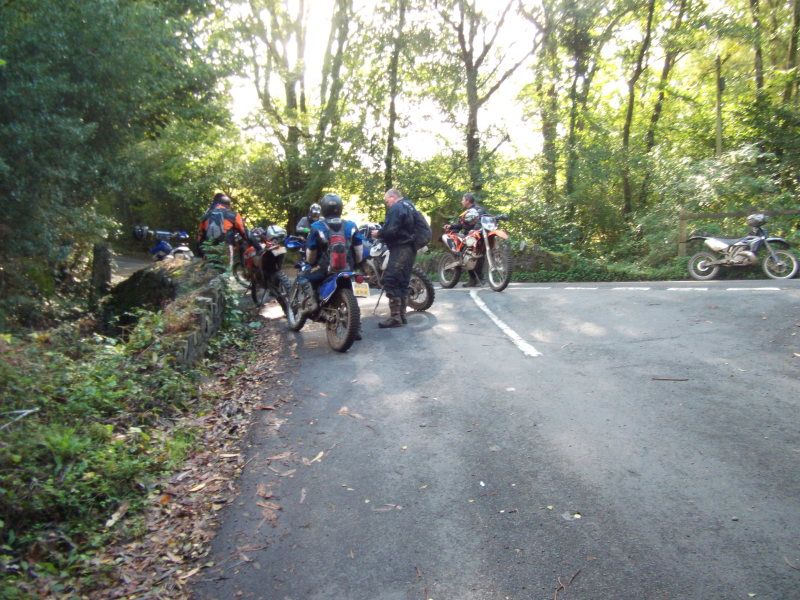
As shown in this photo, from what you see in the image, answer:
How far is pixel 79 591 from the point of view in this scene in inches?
124

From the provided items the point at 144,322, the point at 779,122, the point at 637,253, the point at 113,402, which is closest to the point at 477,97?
the point at 637,253

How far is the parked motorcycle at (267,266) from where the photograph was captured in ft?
34.0

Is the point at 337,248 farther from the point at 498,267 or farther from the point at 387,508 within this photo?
the point at 498,267

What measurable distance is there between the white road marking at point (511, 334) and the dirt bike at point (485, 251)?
1.20 meters

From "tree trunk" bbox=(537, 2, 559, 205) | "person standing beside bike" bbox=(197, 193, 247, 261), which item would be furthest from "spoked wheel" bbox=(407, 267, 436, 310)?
"tree trunk" bbox=(537, 2, 559, 205)

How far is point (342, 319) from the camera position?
8070 mm

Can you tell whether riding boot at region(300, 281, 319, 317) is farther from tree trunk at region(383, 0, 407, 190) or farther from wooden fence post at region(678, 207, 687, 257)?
tree trunk at region(383, 0, 407, 190)

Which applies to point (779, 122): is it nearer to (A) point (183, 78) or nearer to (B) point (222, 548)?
(A) point (183, 78)

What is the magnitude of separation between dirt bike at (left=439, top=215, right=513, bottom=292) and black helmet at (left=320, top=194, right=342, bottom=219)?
4.29 meters

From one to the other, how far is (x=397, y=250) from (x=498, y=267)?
11.9 feet

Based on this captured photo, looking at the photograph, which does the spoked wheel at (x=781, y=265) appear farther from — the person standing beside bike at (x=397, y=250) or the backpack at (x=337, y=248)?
the backpack at (x=337, y=248)

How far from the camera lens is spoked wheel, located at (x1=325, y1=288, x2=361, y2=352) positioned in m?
7.81

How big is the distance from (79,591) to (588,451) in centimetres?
336

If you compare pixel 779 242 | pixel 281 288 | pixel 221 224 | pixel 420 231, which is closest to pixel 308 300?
pixel 420 231
